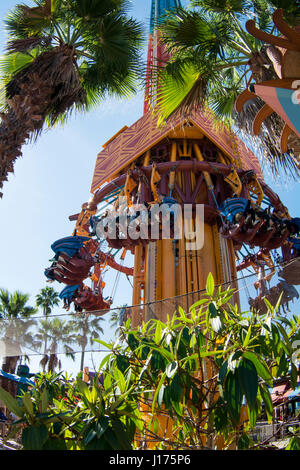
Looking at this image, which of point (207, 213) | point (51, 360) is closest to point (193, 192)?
point (207, 213)

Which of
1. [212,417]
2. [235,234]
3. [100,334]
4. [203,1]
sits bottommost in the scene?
[212,417]

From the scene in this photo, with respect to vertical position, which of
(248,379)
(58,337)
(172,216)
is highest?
(172,216)

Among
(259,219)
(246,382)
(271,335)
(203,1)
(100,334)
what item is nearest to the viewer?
(246,382)

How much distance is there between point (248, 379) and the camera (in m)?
2.26

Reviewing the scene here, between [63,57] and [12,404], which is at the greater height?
[63,57]

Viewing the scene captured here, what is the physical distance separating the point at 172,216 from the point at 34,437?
30.8 feet

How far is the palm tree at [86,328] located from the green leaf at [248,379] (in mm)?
4007

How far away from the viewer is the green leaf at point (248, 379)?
2.21 metres

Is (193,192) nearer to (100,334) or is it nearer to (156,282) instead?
(156,282)

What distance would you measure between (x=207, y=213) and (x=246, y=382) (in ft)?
36.2

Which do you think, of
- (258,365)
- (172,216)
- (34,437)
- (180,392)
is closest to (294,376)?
(258,365)

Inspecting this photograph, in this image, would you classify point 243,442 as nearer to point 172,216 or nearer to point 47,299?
point 172,216

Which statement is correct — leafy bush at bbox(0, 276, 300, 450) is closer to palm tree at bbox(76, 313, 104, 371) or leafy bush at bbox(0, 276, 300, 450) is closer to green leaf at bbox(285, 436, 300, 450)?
green leaf at bbox(285, 436, 300, 450)

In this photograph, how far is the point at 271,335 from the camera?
8.93ft
